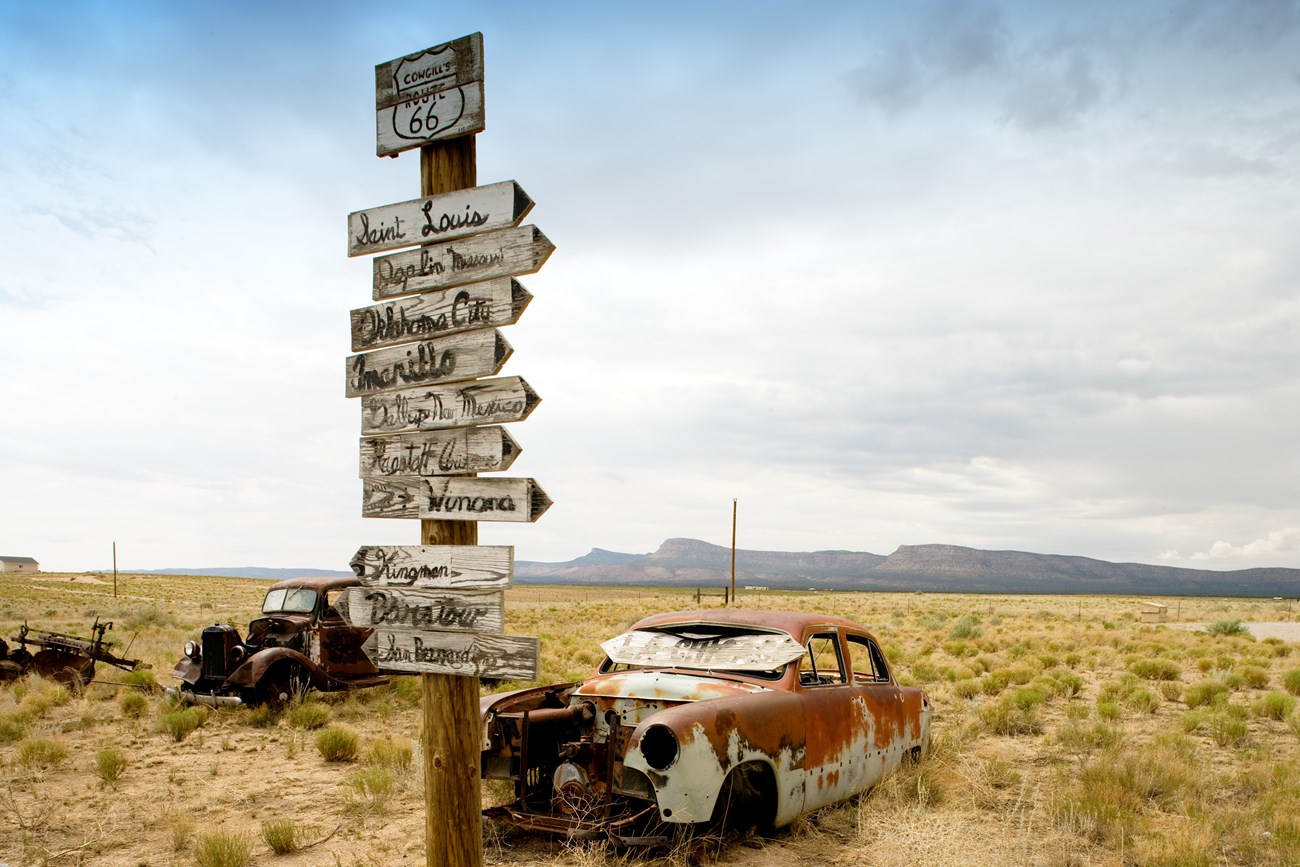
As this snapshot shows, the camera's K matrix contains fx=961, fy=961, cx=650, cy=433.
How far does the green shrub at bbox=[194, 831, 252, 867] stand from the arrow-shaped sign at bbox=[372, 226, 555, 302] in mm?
3965

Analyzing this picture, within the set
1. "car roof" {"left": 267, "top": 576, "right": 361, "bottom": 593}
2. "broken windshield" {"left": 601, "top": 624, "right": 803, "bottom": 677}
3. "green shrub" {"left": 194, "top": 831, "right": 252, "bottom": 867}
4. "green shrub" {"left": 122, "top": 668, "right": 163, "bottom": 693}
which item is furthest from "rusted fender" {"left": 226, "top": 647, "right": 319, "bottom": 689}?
"broken windshield" {"left": 601, "top": 624, "right": 803, "bottom": 677}

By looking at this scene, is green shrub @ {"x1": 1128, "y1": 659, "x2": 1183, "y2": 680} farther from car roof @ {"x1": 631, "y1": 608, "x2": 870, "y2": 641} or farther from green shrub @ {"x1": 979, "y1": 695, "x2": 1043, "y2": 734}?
car roof @ {"x1": 631, "y1": 608, "x2": 870, "y2": 641}

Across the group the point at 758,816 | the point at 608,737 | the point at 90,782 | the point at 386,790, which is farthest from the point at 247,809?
the point at 758,816

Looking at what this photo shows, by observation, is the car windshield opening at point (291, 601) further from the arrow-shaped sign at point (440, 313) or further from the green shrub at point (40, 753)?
the arrow-shaped sign at point (440, 313)

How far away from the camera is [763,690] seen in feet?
21.1

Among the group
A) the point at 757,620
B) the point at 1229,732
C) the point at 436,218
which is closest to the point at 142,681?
the point at 757,620

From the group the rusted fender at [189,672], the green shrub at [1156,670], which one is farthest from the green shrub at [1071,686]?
the rusted fender at [189,672]

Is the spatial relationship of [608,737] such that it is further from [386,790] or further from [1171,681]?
[1171,681]

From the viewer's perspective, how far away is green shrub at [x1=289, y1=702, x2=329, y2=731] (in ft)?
38.1

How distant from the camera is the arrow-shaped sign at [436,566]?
163 inches

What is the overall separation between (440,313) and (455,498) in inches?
33.8

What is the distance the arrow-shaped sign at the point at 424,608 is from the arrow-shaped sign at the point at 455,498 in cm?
34

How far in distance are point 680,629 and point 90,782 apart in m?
5.78

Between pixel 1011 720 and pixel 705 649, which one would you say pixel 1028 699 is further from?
pixel 705 649
